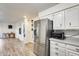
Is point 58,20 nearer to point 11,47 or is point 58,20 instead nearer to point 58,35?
point 58,35

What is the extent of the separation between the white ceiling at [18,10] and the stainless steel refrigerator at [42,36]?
428 millimetres

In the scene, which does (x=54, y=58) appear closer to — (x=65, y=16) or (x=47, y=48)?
(x=47, y=48)

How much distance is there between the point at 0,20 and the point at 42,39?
3.62 feet

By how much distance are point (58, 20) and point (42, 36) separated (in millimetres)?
566

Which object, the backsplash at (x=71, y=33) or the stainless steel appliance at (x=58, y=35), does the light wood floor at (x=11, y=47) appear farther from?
the backsplash at (x=71, y=33)

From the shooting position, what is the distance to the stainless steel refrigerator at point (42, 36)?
2899 mm

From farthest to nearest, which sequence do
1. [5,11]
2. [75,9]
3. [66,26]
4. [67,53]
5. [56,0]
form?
[66,26] < [75,9] < [5,11] < [67,53] < [56,0]

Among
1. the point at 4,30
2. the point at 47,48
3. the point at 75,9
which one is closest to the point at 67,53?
the point at 47,48

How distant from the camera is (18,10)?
7.92 feet

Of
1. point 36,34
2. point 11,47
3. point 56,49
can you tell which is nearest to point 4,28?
point 11,47

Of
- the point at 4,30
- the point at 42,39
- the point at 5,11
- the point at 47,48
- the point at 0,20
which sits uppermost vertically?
the point at 5,11

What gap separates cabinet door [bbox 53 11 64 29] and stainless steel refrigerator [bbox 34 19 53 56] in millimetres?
127

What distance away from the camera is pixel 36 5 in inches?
87.9

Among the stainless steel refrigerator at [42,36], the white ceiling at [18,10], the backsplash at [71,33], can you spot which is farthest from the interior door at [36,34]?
the backsplash at [71,33]
